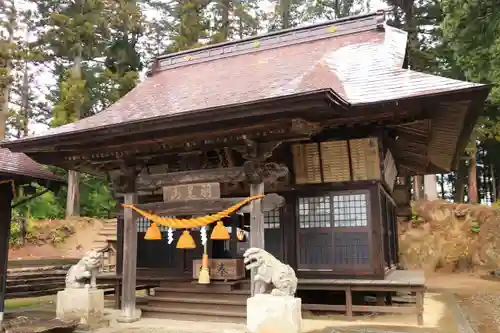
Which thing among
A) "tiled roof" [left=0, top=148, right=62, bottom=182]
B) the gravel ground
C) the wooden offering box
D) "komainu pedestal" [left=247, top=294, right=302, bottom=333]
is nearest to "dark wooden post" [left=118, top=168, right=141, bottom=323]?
the wooden offering box

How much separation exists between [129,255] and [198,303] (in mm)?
1759

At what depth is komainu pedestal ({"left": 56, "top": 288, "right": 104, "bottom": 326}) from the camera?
8227 mm

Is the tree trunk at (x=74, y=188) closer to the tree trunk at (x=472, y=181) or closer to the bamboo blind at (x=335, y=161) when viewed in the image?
the bamboo blind at (x=335, y=161)

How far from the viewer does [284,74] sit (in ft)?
31.8

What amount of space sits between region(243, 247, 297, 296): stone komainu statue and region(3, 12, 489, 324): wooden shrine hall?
626 millimetres

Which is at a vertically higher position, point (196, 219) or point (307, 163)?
point (307, 163)

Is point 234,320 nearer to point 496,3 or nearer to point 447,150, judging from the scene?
point 447,150

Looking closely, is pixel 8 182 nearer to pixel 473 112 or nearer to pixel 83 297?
pixel 83 297

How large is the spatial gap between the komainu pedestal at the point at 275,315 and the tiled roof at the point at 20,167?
5.90 meters

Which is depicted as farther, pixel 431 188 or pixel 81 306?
pixel 431 188

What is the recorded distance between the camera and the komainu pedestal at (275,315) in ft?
21.5

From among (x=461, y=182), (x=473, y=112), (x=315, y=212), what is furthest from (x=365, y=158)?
(x=461, y=182)

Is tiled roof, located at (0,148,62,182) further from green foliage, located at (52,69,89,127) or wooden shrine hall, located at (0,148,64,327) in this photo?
green foliage, located at (52,69,89,127)

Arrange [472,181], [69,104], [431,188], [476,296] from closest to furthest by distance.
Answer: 1. [476,296]
2. [69,104]
3. [472,181]
4. [431,188]
